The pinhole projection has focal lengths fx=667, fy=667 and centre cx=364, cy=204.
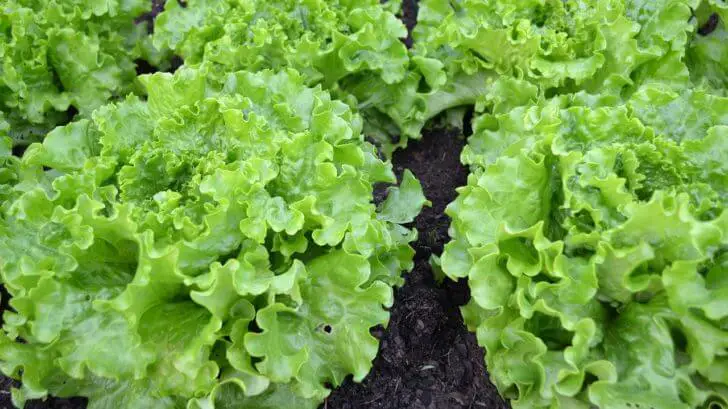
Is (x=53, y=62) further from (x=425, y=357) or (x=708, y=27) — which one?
(x=708, y=27)

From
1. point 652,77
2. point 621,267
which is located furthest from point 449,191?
point 621,267

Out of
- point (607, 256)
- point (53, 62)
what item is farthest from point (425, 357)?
point (53, 62)

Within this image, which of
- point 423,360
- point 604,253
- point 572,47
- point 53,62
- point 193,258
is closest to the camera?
point 604,253

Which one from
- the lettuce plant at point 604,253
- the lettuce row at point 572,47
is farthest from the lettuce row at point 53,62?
the lettuce plant at point 604,253

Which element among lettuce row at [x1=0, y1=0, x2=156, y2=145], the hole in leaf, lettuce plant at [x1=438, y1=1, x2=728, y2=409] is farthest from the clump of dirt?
the hole in leaf

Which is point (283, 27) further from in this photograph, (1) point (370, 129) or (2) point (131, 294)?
(2) point (131, 294)

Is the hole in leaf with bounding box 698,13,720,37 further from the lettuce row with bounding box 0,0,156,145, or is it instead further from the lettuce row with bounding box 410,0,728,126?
the lettuce row with bounding box 0,0,156,145

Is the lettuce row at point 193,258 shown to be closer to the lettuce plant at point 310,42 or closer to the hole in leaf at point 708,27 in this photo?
the lettuce plant at point 310,42
